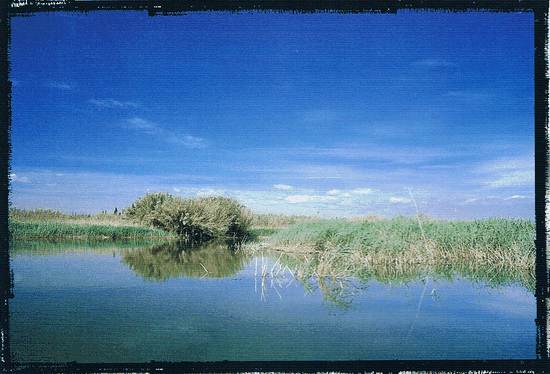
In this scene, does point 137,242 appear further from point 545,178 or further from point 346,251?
point 545,178

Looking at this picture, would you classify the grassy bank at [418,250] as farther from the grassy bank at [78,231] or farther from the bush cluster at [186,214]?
the grassy bank at [78,231]

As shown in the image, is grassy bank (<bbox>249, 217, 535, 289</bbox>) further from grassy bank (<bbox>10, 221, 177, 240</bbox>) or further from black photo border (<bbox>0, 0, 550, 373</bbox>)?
grassy bank (<bbox>10, 221, 177, 240</bbox>)

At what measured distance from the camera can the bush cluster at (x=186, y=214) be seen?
11.1 meters

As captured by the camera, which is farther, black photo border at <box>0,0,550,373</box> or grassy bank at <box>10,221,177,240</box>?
grassy bank at <box>10,221,177,240</box>

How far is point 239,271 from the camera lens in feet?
19.6

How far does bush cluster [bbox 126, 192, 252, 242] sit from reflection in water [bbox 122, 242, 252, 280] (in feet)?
7.24

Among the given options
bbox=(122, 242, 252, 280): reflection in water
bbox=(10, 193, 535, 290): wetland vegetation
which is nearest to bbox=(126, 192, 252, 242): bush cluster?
bbox=(10, 193, 535, 290): wetland vegetation

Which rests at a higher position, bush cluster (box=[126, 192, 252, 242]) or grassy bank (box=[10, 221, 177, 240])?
bush cluster (box=[126, 192, 252, 242])

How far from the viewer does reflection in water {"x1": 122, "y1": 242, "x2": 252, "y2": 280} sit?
565 centimetres

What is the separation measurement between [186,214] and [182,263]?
4.62 metres

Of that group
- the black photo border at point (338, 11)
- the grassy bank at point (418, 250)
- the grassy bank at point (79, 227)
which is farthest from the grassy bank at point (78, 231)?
the black photo border at point (338, 11)

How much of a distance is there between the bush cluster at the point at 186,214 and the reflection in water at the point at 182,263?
2207mm

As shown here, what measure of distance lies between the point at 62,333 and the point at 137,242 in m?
7.46

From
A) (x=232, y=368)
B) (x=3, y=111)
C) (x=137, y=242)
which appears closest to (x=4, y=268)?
(x=3, y=111)
